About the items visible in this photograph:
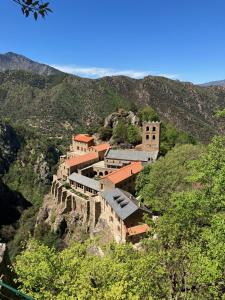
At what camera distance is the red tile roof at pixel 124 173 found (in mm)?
62216

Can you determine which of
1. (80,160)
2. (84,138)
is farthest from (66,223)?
(84,138)

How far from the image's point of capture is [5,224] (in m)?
116

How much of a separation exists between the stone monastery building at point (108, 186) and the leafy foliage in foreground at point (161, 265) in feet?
64.7

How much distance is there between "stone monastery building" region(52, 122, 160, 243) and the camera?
50719 mm

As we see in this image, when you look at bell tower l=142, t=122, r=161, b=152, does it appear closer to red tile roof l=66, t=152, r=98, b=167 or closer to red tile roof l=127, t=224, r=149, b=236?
red tile roof l=66, t=152, r=98, b=167

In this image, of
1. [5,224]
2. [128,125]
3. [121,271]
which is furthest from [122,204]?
[5,224]

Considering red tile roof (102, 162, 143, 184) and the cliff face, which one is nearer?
red tile roof (102, 162, 143, 184)

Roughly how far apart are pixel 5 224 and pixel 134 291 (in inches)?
4219

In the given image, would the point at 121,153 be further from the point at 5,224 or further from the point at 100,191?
the point at 5,224

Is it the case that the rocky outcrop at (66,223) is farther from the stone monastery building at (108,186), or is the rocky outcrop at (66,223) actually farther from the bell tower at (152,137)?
the bell tower at (152,137)

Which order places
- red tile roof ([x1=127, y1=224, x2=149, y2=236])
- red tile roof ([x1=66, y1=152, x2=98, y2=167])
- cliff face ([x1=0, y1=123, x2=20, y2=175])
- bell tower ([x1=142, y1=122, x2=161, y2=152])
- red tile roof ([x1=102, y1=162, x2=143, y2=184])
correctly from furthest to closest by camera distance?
cliff face ([x1=0, y1=123, x2=20, y2=175]) → bell tower ([x1=142, y1=122, x2=161, y2=152]) → red tile roof ([x1=66, y1=152, x2=98, y2=167]) → red tile roof ([x1=102, y1=162, x2=143, y2=184]) → red tile roof ([x1=127, y1=224, x2=149, y2=236])

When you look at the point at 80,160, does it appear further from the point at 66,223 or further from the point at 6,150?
the point at 6,150

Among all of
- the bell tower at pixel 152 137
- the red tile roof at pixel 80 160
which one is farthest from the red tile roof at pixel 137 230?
the bell tower at pixel 152 137

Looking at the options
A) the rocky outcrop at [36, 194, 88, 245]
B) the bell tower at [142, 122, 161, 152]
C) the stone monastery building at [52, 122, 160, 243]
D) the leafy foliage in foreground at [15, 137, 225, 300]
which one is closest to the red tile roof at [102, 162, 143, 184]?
the stone monastery building at [52, 122, 160, 243]
